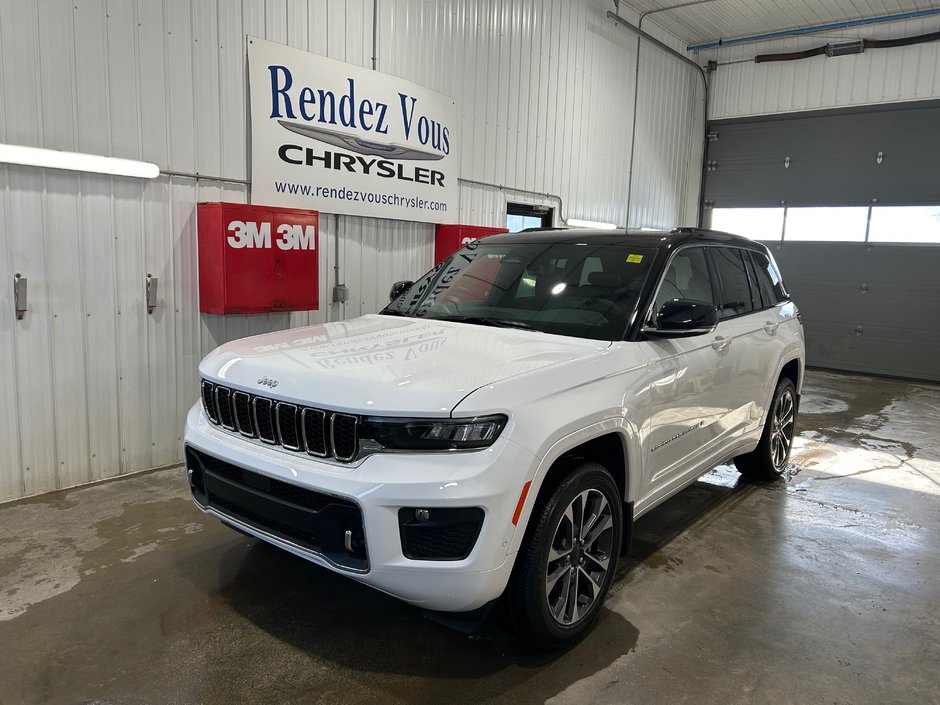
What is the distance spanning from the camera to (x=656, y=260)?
321 centimetres

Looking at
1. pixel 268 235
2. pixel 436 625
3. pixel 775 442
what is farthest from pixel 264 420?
pixel 775 442

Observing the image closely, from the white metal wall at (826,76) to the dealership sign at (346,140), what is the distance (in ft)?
23.0

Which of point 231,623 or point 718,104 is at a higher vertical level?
point 718,104

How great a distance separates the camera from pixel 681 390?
10.2 ft

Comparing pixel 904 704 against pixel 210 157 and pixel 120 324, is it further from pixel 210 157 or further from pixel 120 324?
pixel 210 157

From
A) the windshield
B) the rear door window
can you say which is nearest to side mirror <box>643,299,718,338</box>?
the windshield

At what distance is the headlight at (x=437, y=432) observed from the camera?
2.14m

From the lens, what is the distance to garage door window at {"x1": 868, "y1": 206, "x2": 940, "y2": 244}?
9.91 meters

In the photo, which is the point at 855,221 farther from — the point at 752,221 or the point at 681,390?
the point at 681,390

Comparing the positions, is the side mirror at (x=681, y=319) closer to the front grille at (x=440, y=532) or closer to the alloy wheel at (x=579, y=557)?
the alloy wheel at (x=579, y=557)

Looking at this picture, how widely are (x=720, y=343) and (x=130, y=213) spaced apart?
378 cm

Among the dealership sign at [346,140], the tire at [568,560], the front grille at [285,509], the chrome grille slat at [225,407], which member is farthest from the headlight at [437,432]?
the dealership sign at [346,140]

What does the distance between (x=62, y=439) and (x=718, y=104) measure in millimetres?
11470

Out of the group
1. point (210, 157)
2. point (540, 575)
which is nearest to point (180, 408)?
point (210, 157)
